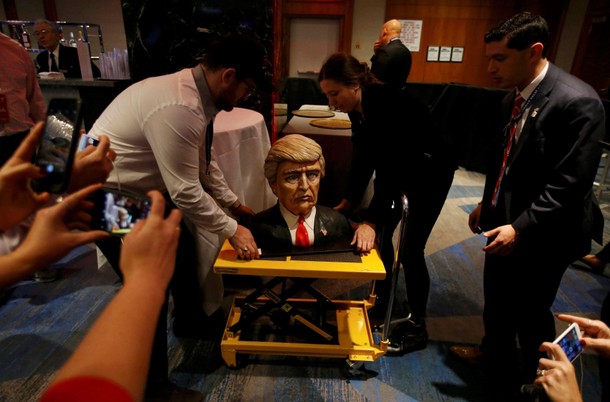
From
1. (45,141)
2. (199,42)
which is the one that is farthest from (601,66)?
(45,141)

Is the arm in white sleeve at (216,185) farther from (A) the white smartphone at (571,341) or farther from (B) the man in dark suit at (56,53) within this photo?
(B) the man in dark suit at (56,53)

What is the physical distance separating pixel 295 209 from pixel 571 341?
1.32 meters

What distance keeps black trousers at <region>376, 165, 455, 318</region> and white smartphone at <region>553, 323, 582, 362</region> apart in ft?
2.98

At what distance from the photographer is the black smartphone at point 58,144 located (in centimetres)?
72

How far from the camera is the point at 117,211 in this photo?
76cm

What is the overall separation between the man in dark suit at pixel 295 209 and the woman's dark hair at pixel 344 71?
0.36m

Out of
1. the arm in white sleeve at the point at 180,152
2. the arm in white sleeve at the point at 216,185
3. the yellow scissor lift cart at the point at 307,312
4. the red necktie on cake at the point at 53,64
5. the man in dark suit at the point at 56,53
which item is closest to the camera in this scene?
the arm in white sleeve at the point at 180,152

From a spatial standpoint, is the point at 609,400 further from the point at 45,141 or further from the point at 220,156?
the point at 220,156

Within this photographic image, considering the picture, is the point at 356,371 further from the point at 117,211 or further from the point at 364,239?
the point at 117,211

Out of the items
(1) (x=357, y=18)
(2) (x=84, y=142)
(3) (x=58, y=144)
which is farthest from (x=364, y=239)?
(1) (x=357, y=18)

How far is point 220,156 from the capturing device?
8.02 feet

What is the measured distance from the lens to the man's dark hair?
1659 millimetres

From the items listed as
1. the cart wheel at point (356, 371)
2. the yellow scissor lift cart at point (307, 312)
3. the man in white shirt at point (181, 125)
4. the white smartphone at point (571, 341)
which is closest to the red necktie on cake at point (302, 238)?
the yellow scissor lift cart at point (307, 312)

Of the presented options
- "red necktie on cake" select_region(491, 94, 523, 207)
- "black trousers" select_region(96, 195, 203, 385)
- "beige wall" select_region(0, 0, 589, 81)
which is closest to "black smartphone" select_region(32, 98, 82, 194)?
"black trousers" select_region(96, 195, 203, 385)
